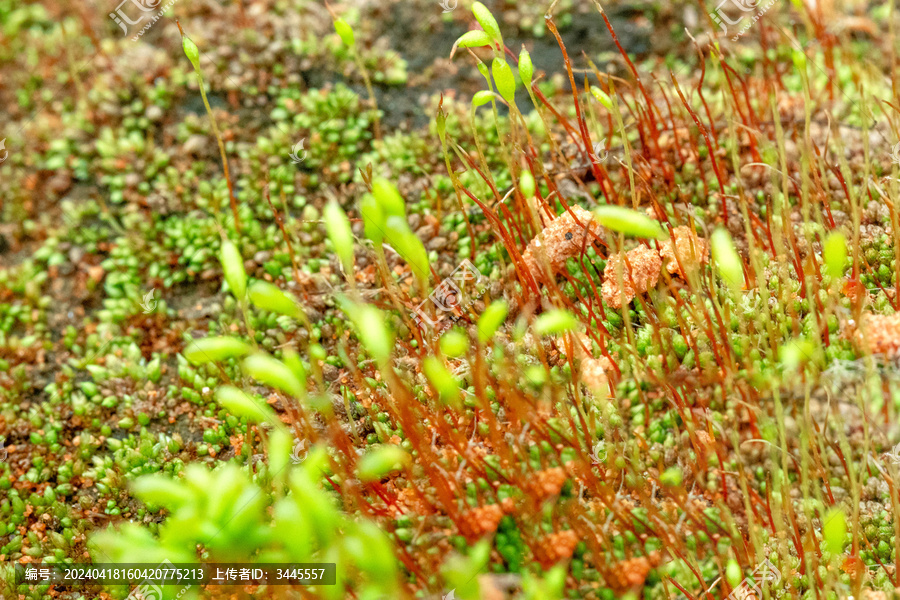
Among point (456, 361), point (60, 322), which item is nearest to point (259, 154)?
point (60, 322)

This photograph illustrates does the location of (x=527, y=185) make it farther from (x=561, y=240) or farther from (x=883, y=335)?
(x=883, y=335)

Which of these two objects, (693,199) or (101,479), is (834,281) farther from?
(101,479)

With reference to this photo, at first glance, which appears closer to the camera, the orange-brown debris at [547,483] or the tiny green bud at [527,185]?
the orange-brown debris at [547,483]

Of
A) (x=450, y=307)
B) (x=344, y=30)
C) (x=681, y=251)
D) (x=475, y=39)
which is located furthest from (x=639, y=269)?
Answer: (x=344, y=30)

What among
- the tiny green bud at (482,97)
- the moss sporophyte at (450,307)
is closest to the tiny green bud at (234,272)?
the moss sporophyte at (450,307)

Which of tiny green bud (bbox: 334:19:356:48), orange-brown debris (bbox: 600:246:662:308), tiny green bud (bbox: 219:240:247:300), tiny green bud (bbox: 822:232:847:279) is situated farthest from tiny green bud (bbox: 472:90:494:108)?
tiny green bud (bbox: 822:232:847:279)

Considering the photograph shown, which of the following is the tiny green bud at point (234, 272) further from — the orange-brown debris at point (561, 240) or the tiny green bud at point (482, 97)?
the orange-brown debris at point (561, 240)

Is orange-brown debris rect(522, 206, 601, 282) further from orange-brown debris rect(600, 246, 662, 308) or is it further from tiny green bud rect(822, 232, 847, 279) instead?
tiny green bud rect(822, 232, 847, 279)

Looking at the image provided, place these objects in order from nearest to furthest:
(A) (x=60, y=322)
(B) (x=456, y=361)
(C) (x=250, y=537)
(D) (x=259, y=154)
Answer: (C) (x=250, y=537), (B) (x=456, y=361), (A) (x=60, y=322), (D) (x=259, y=154)
